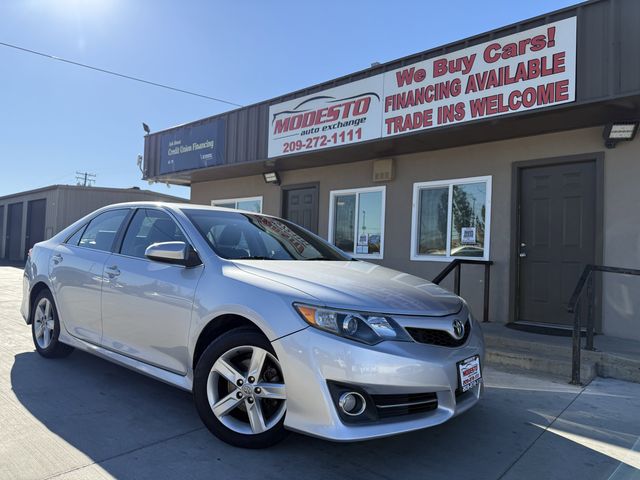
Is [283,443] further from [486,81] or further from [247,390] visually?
[486,81]

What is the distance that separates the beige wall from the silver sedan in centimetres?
362

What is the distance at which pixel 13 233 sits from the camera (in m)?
27.8

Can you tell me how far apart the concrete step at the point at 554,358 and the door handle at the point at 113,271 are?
392 centimetres

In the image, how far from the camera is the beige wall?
5.96 m

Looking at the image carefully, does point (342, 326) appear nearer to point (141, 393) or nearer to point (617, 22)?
point (141, 393)

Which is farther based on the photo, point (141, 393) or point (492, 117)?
point (492, 117)

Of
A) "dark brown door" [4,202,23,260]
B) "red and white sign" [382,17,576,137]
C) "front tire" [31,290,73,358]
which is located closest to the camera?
"front tire" [31,290,73,358]

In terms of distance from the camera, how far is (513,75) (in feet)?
19.1

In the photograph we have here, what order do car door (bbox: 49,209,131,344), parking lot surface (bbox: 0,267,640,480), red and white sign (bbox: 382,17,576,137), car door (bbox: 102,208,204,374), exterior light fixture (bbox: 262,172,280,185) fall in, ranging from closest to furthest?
parking lot surface (bbox: 0,267,640,480)
car door (bbox: 102,208,204,374)
car door (bbox: 49,209,131,344)
red and white sign (bbox: 382,17,576,137)
exterior light fixture (bbox: 262,172,280,185)

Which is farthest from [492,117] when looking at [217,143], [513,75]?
[217,143]

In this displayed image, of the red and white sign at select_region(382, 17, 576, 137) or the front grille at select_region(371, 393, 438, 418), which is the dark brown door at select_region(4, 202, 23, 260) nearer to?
the red and white sign at select_region(382, 17, 576, 137)

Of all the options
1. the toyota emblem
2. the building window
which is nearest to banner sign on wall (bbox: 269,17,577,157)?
the building window

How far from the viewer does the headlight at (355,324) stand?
2721mm

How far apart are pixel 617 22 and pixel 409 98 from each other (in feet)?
8.27
